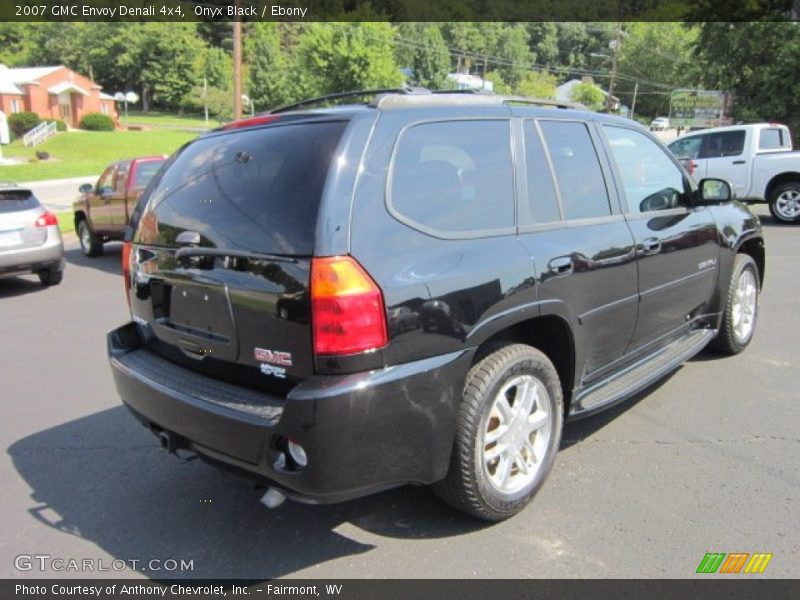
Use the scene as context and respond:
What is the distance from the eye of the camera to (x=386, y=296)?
2.41 metres

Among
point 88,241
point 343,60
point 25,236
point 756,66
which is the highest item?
point 343,60

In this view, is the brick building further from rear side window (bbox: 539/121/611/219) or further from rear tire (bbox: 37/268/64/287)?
rear side window (bbox: 539/121/611/219)

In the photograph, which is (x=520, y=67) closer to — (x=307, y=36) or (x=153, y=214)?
(x=307, y=36)

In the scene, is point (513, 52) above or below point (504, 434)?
above

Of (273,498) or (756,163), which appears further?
(756,163)

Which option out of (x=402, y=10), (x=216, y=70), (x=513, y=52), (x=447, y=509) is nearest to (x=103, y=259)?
Result: (x=447, y=509)

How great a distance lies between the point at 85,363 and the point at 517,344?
4.13 m

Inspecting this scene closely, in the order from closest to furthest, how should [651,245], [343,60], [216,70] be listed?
[651,245]
[343,60]
[216,70]

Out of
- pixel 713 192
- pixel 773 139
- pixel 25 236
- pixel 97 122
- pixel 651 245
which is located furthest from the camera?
pixel 97 122

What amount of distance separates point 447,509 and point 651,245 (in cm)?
199

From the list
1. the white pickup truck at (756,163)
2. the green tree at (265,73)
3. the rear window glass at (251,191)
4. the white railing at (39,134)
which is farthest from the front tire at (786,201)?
the green tree at (265,73)

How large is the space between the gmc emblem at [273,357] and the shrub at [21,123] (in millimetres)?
64220

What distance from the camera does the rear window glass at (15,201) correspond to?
27.6ft

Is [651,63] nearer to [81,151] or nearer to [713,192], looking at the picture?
[81,151]
